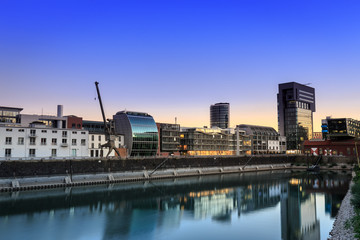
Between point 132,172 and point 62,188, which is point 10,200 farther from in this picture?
point 132,172

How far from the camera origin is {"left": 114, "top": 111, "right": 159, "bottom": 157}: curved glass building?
124875 millimetres

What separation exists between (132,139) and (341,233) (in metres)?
96.6

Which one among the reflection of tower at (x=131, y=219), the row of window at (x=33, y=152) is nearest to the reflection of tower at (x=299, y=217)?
the reflection of tower at (x=131, y=219)

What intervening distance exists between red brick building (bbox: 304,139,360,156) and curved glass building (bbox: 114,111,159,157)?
9145cm

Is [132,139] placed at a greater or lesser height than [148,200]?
greater

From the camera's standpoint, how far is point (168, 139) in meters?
145

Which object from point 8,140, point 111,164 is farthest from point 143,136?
point 8,140

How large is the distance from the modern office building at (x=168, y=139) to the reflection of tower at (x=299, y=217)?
2937 inches

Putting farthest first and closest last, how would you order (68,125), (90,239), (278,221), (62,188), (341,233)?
(68,125), (62,188), (278,221), (90,239), (341,233)

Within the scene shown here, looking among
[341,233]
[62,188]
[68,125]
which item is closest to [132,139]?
[68,125]

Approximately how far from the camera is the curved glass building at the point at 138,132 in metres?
125

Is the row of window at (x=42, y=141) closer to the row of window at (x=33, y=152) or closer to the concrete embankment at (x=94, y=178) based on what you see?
the row of window at (x=33, y=152)

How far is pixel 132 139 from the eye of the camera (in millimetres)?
123750

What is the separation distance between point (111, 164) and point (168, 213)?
45404 millimetres
